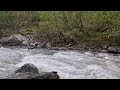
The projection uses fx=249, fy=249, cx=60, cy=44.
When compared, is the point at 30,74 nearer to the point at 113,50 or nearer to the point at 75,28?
the point at 113,50

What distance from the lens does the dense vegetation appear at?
42.7 ft

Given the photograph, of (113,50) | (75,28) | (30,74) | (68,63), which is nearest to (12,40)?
(75,28)

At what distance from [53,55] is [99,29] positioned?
394 centimetres

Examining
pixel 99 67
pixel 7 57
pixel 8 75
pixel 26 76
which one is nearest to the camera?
pixel 26 76

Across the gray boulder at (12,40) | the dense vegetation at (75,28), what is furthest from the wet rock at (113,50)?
the gray boulder at (12,40)

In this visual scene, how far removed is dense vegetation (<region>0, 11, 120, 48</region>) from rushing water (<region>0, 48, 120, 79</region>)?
1742 millimetres

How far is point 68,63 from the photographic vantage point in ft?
31.2

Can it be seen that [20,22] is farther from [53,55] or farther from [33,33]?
[53,55]

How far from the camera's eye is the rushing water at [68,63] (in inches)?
313

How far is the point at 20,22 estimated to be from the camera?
682 inches

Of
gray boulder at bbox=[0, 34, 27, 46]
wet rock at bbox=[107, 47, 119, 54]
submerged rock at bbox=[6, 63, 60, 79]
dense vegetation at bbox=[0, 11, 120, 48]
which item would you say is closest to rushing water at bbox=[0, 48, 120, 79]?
submerged rock at bbox=[6, 63, 60, 79]

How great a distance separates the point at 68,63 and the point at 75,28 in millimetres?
5197

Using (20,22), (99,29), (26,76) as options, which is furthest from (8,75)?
(20,22)

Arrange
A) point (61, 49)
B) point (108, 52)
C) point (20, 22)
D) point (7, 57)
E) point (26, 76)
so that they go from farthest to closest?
point (20, 22)
point (61, 49)
point (108, 52)
point (7, 57)
point (26, 76)
